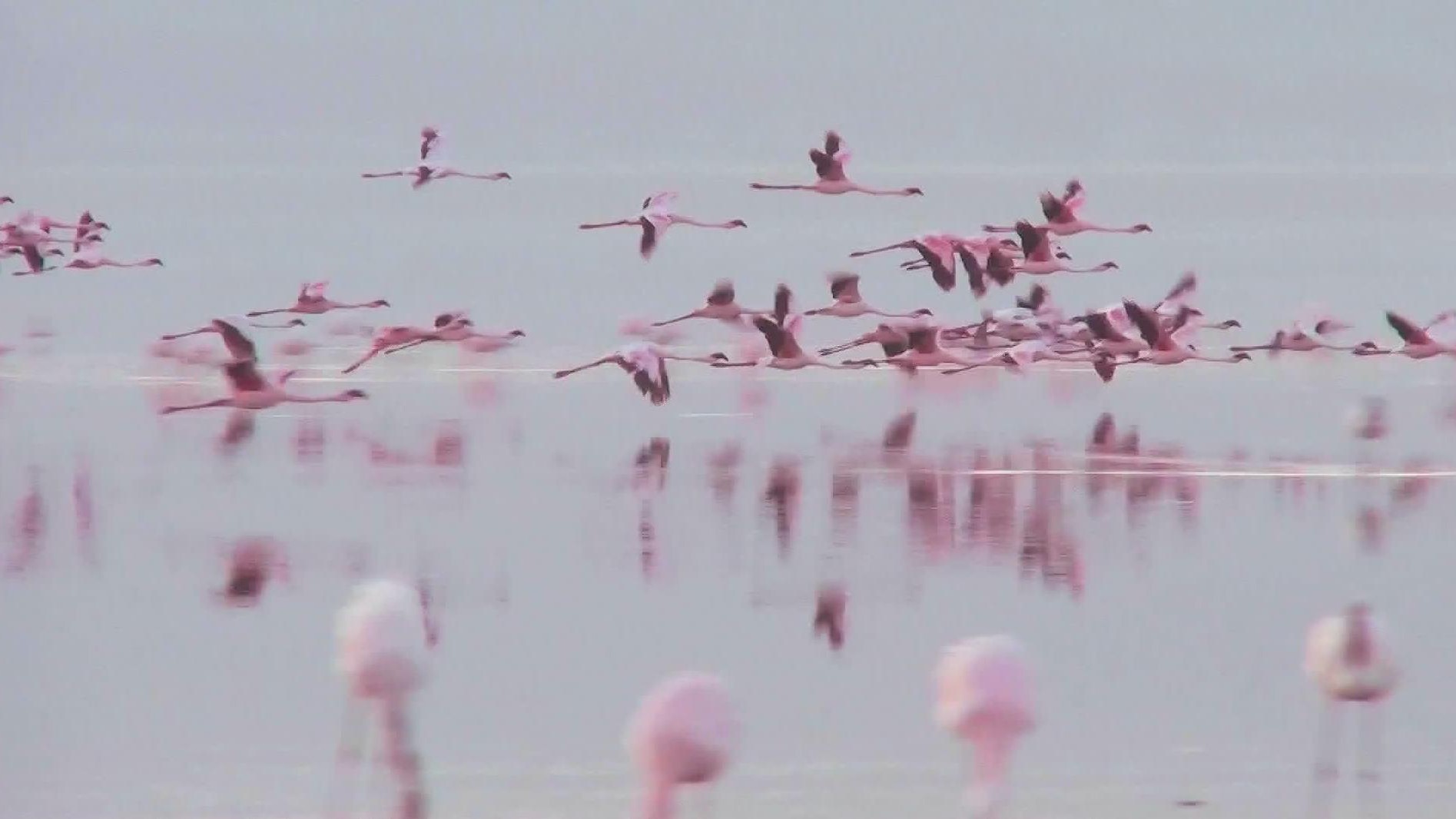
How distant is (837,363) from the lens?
1922cm

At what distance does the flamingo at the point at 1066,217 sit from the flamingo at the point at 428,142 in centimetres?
349

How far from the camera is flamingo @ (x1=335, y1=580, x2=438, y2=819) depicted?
5055 mm

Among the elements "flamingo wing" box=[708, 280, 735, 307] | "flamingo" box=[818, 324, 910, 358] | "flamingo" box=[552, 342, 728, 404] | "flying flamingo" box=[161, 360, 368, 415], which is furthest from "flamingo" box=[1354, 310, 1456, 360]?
"flying flamingo" box=[161, 360, 368, 415]

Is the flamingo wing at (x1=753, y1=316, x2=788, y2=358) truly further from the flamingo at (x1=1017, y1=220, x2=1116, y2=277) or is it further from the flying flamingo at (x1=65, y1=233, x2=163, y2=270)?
the flying flamingo at (x1=65, y1=233, x2=163, y2=270)

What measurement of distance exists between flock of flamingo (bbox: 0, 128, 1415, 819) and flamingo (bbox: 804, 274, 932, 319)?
0.7 inches

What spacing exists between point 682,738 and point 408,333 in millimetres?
14012

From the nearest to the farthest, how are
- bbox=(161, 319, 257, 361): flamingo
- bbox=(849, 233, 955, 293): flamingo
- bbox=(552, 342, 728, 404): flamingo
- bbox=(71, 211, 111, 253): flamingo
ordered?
bbox=(161, 319, 257, 361): flamingo → bbox=(552, 342, 728, 404): flamingo → bbox=(849, 233, 955, 293): flamingo → bbox=(71, 211, 111, 253): flamingo

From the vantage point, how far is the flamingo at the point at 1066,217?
18359 millimetres

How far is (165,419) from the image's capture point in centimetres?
1769

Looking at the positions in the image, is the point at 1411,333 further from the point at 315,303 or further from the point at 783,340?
the point at 315,303

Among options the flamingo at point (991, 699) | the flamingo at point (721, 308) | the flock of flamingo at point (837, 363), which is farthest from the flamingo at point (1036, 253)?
the flamingo at point (991, 699)

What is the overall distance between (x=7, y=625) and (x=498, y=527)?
2.95 meters

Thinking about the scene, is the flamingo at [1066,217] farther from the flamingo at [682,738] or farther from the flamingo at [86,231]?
the flamingo at [682,738]

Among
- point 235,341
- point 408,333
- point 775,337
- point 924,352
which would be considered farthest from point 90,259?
point 235,341
